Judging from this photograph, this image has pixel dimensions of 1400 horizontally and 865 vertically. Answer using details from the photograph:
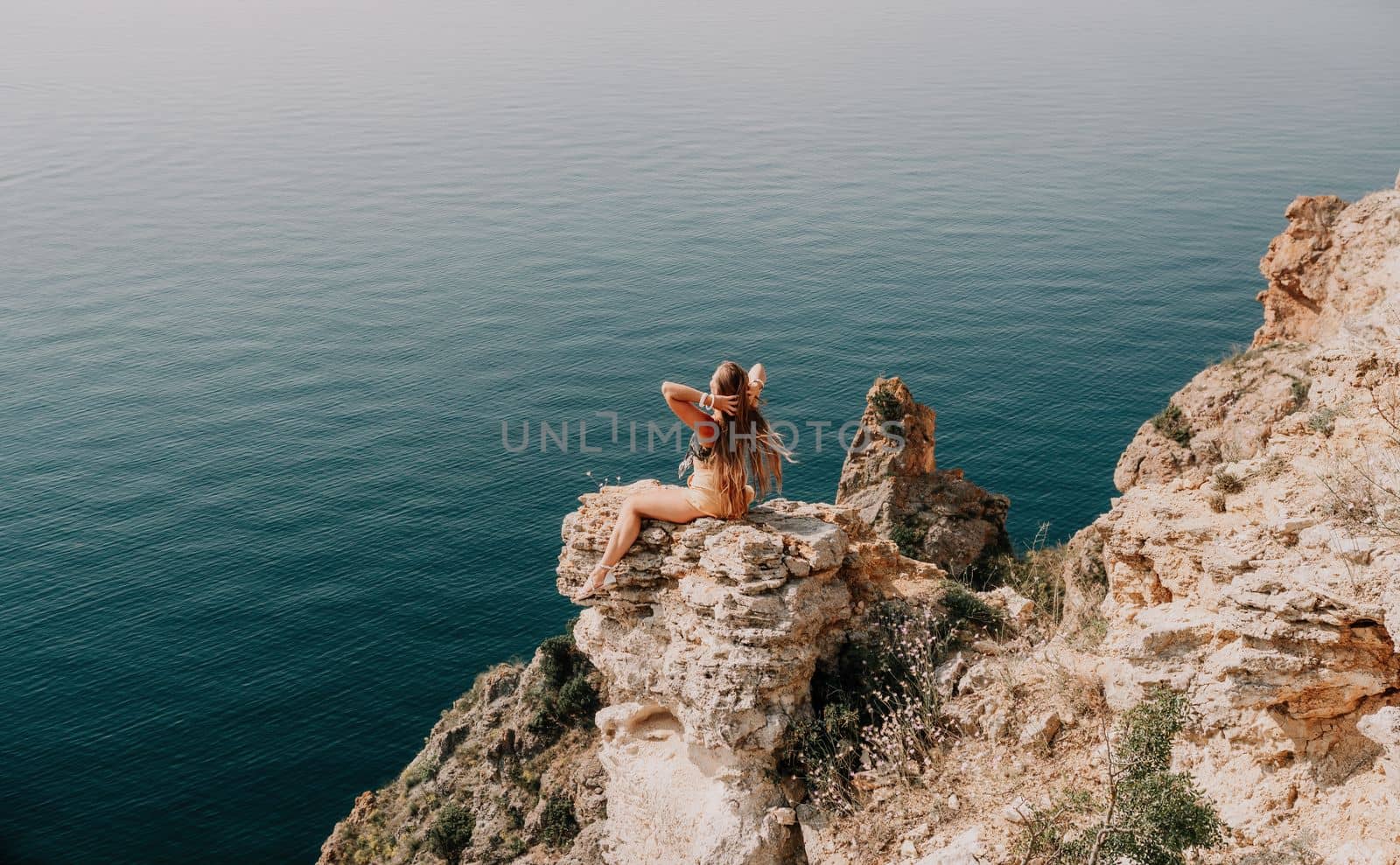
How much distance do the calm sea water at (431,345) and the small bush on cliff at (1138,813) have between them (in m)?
38.5

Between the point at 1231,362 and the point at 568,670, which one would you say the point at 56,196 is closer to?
the point at 568,670

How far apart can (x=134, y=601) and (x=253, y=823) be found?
62.8 feet

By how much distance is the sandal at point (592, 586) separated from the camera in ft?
51.9

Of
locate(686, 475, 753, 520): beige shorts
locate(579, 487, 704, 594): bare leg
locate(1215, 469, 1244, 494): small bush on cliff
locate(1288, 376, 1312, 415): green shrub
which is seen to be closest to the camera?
locate(1215, 469, 1244, 494): small bush on cliff

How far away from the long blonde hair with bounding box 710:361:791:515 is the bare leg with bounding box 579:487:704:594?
24.0 inches

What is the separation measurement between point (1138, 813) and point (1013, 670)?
380 cm

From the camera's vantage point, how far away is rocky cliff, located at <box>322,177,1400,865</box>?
1168 centimetres

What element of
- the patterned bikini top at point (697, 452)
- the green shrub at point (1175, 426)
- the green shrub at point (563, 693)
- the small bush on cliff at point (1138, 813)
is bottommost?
the green shrub at point (563, 693)

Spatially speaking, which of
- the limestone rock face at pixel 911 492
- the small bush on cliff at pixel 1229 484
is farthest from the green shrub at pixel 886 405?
the small bush on cliff at pixel 1229 484

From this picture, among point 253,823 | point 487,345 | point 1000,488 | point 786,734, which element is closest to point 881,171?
point 487,345

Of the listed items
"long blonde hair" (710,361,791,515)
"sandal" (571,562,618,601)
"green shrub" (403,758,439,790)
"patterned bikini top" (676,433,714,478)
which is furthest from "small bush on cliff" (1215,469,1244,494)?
"green shrub" (403,758,439,790)

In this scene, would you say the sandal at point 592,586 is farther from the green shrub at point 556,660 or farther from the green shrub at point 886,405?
the green shrub at point 886,405

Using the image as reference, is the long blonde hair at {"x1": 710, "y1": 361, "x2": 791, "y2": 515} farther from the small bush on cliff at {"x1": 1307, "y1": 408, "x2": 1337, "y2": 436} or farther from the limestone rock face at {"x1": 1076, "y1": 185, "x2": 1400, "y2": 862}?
the small bush on cliff at {"x1": 1307, "y1": 408, "x2": 1337, "y2": 436}

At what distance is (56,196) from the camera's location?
12656 cm
